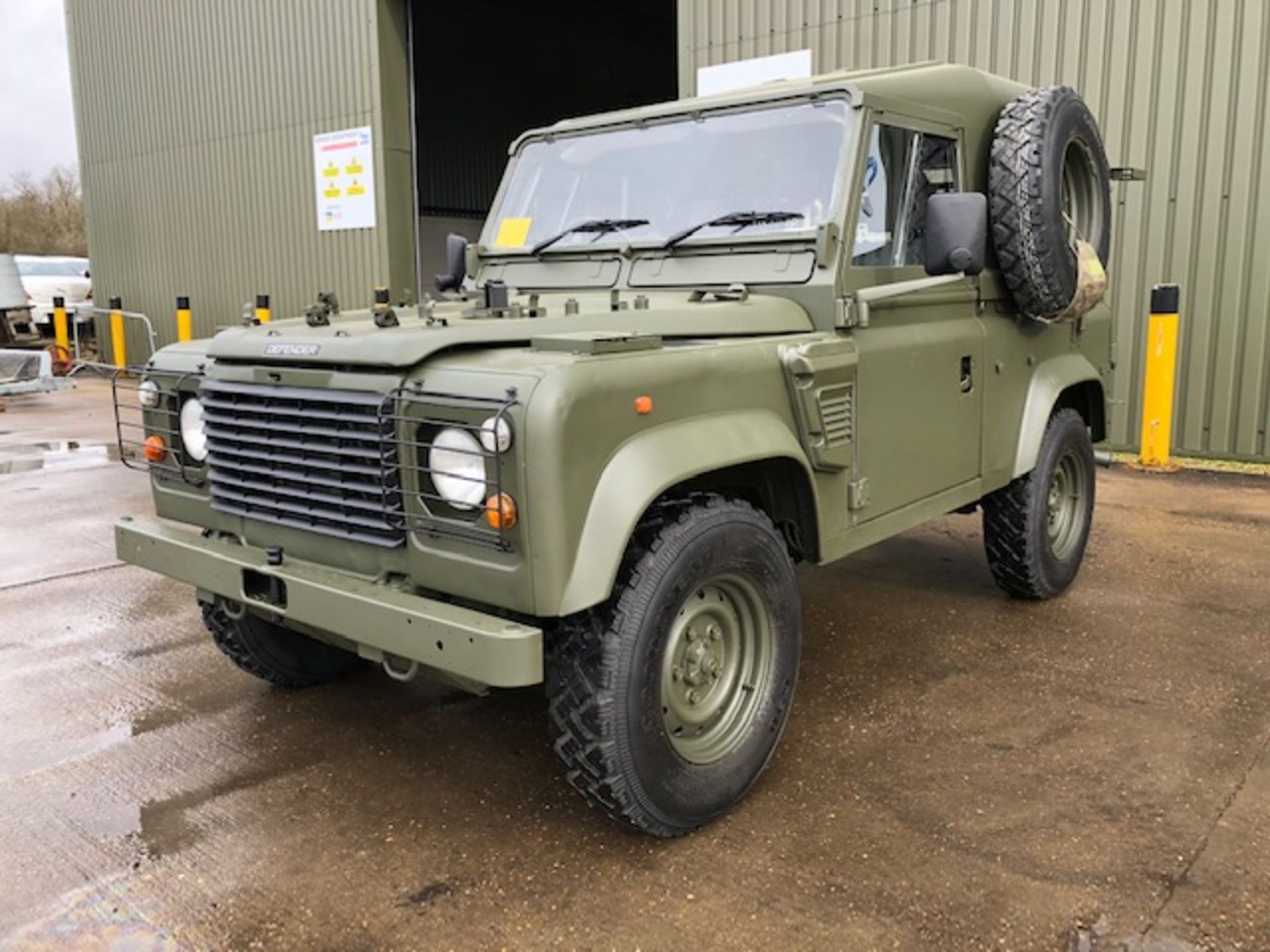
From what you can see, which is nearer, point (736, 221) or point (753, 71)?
point (736, 221)

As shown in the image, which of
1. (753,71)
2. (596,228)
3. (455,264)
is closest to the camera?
(596,228)

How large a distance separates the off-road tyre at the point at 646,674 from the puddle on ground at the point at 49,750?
A: 1.79 metres

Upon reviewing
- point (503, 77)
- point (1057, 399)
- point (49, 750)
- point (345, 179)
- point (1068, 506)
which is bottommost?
point (49, 750)

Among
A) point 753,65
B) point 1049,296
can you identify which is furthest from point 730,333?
point 753,65

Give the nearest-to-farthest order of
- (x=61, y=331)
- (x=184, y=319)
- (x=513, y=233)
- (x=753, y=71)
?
(x=513, y=233) < (x=753, y=71) < (x=184, y=319) < (x=61, y=331)

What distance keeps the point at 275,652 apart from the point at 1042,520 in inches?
125

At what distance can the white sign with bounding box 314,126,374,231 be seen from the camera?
12383mm

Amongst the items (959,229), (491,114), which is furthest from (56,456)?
(491,114)

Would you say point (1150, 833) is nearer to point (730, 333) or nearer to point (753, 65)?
point (730, 333)

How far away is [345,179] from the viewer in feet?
41.7

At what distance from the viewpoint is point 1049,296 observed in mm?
4203

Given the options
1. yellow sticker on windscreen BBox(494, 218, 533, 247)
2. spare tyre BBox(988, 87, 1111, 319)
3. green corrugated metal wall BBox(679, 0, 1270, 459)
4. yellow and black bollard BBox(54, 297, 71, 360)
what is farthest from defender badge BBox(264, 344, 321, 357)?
yellow and black bollard BBox(54, 297, 71, 360)

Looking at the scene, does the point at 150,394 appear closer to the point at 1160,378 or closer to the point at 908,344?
the point at 908,344

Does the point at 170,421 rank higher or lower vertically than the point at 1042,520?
higher
